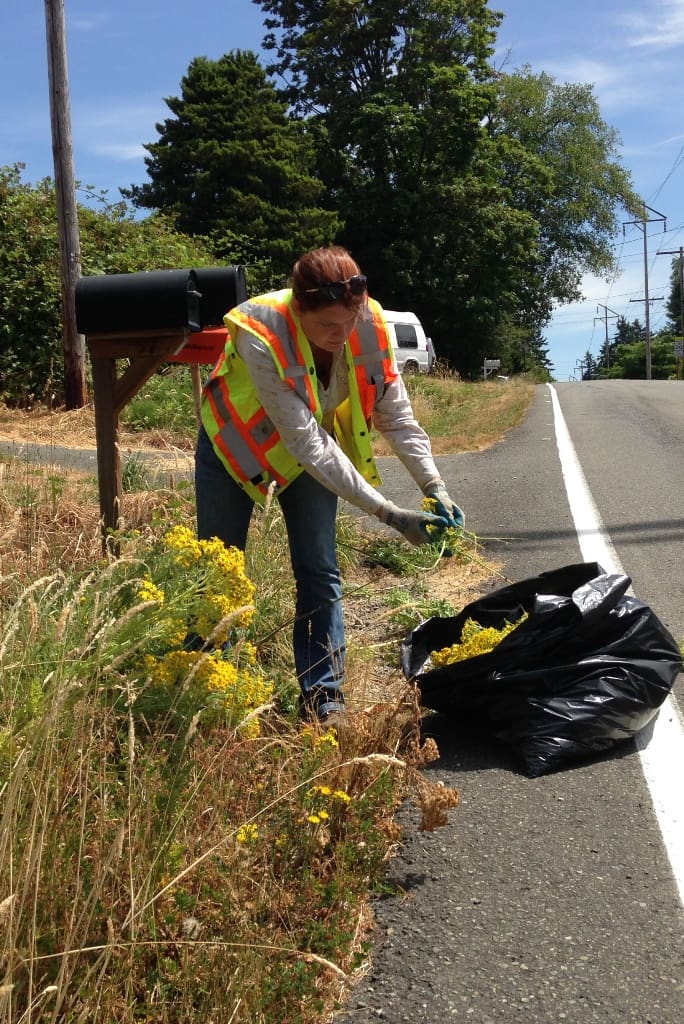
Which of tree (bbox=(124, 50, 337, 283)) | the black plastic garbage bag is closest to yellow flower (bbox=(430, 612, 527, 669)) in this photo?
the black plastic garbage bag

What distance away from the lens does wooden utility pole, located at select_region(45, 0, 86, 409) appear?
13.2 meters

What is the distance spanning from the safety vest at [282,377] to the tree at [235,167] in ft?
91.4

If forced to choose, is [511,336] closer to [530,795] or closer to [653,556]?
[653,556]

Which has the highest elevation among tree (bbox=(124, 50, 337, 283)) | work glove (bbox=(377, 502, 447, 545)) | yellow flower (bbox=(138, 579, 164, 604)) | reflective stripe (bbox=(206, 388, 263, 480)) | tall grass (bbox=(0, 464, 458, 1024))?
tree (bbox=(124, 50, 337, 283))

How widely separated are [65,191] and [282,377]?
11.3 metres

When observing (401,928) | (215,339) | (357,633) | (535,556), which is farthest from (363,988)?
(535,556)

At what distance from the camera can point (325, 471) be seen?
381 centimetres

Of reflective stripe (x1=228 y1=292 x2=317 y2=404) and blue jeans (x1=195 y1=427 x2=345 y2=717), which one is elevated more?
reflective stripe (x1=228 y1=292 x2=317 y2=404)

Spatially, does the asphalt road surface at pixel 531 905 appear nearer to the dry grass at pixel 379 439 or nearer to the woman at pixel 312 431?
the woman at pixel 312 431

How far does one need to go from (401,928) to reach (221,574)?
1133 millimetres

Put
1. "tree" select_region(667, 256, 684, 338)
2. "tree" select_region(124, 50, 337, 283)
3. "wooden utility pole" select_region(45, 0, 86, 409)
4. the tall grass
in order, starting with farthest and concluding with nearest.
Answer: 1. "tree" select_region(667, 256, 684, 338)
2. "tree" select_region(124, 50, 337, 283)
3. "wooden utility pole" select_region(45, 0, 86, 409)
4. the tall grass

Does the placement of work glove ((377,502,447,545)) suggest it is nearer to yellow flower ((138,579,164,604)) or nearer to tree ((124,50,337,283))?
yellow flower ((138,579,164,604))

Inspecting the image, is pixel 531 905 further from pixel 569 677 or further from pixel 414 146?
pixel 414 146

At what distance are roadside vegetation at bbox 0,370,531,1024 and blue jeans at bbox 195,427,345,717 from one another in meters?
0.21
